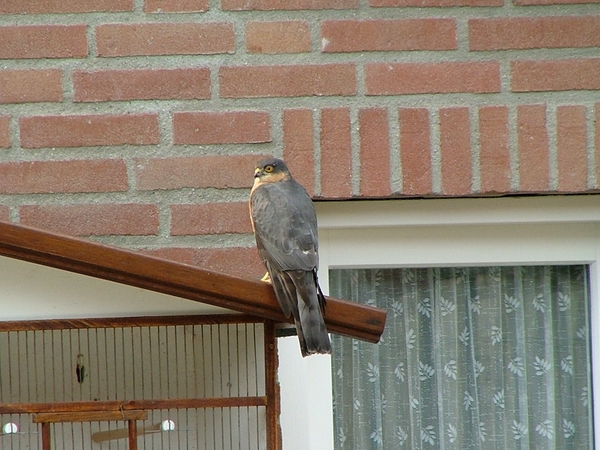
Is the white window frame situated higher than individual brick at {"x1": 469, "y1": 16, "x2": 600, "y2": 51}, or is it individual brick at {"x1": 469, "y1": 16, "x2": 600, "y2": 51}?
individual brick at {"x1": 469, "y1": 16, "x2": 600, "y2": 51}

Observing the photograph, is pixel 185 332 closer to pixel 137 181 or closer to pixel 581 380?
pixel 137 181

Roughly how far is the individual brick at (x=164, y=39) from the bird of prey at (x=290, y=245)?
35 centimetres

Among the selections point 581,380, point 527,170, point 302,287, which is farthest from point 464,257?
point 302,287

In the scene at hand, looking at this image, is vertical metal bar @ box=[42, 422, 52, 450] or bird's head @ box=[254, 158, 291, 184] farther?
bird's head @ box=[254, 158, 291, 184]

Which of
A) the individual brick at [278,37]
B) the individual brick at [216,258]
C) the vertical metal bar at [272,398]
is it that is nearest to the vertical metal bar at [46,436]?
the vertical metal bar at [272,398]

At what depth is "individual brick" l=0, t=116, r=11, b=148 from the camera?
231 centimetres

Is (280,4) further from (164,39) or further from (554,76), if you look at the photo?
(554,76)

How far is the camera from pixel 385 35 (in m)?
2.35

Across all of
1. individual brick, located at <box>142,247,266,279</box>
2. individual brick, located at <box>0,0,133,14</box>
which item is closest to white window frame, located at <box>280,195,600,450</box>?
individual brick, located at <box>142,247,266,279</box>

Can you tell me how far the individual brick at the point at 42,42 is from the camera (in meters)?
2.33

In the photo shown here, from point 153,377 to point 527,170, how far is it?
42.7 inches

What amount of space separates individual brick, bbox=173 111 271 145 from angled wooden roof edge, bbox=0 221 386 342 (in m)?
0.81

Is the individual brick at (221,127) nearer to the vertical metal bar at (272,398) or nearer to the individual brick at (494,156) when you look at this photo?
the individual brick at (494,156)

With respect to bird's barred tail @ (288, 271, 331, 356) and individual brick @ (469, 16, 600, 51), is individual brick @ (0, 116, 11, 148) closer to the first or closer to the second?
bird's barred tail @ (288, 271, 331, 356)
